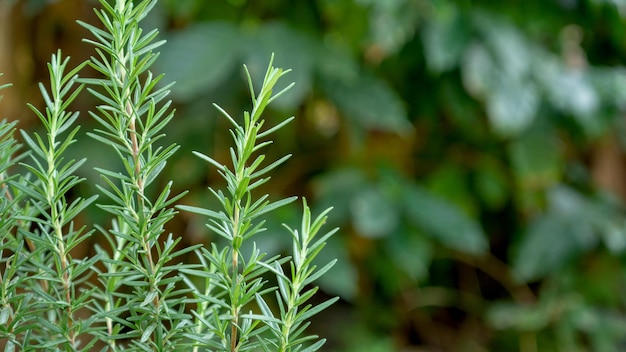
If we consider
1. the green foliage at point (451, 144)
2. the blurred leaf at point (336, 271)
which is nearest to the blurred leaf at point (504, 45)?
the green foliage at point (451, 144)

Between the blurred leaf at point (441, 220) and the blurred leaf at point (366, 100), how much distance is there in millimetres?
106

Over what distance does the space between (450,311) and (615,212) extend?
36 centimetres

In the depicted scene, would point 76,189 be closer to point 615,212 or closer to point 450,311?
point 450,311

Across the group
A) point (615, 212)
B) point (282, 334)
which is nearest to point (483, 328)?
point (615, 212)

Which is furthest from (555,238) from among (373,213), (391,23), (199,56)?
(199,56)

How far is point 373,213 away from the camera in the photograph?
0.91m

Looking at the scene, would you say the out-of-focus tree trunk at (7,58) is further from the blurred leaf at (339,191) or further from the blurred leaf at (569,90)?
the blurred leaf at (569,90)

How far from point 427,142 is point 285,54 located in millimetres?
415

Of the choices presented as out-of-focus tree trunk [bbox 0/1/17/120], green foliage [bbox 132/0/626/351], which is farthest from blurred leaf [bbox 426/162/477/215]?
out-of-focus tree trunk [bbox 0/1/17/120]

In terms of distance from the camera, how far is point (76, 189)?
1041mm

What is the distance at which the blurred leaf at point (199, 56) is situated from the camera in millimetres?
840

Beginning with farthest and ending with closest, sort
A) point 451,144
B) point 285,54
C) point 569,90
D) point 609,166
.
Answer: point 609,166 → point 451,144 → point 569,90 → point 285,54

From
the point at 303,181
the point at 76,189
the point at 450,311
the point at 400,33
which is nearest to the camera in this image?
the point at 400,33

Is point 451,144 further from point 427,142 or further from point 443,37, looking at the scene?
point 443,37
